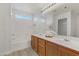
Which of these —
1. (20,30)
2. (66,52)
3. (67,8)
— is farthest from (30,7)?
(66,52)

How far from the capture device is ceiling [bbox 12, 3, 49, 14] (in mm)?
1788

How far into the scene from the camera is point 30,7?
1.90 m

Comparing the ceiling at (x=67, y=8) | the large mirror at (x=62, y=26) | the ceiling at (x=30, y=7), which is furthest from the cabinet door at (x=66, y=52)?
the ceiling at (x=30, y=7)

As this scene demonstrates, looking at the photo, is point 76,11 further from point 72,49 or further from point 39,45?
point 39,45

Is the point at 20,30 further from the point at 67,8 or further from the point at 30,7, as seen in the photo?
the point at 67,8

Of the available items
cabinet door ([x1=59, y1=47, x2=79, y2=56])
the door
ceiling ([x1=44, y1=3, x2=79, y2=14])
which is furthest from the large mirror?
the door

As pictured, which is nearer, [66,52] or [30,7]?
[66,52]

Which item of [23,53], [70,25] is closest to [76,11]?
[70,25]

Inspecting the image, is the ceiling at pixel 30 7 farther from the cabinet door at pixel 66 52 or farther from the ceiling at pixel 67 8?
the cabinet door at pixel 66 52

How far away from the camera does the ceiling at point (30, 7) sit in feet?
5.87

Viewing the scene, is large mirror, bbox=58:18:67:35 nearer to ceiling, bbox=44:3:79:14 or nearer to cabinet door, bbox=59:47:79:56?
ceiling, bbox=44:3:79:14

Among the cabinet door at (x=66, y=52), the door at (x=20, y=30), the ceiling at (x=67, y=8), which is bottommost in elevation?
the cabinet door at (x=66, y=52)

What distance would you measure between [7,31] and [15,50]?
464 millimetres

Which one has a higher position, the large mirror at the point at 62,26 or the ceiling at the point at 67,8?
the ceiling at the point at 67,8
